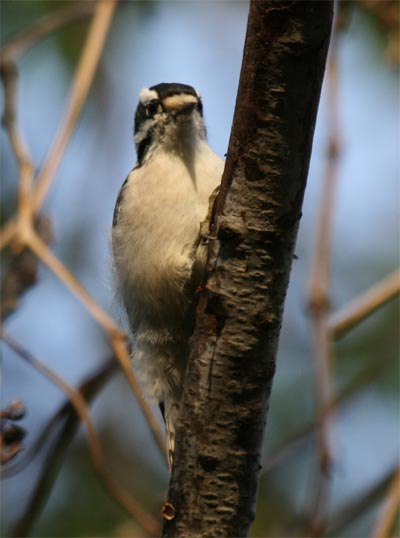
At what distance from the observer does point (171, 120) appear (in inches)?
143

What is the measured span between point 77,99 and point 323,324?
1596mm

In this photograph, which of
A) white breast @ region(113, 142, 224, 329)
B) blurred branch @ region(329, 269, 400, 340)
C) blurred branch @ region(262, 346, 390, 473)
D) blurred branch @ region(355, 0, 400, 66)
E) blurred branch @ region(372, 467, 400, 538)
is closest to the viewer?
white breast @ region(113, 142, 224, 329)

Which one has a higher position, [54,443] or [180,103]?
[180,103]

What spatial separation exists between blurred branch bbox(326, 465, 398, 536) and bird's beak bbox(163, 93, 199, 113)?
75.5 inches

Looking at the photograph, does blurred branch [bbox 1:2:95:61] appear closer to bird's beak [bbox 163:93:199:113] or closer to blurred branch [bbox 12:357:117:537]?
bird's beak [bbox 163:93:199:113]

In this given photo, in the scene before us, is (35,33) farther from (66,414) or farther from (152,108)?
(66,414)

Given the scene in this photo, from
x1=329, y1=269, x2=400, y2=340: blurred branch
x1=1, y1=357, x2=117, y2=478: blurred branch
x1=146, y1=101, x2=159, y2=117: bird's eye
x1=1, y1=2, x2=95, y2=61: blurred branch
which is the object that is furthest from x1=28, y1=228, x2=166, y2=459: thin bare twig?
x1=1, y1=2, x2=95, y2=61: blurred branch

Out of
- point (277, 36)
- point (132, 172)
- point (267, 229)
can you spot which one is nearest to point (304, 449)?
point (132, 172)

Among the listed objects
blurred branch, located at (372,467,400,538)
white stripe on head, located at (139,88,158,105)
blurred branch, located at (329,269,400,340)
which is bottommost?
blurred branch, located at (372,467,400,538)

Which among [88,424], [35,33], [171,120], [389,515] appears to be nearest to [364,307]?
[389,515]

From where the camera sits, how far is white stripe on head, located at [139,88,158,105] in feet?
12.2

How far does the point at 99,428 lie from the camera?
6.13 meters

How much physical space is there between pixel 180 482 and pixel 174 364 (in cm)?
99

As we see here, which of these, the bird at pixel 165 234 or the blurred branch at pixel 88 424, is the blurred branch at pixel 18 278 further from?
the bird at pixel 165 234
